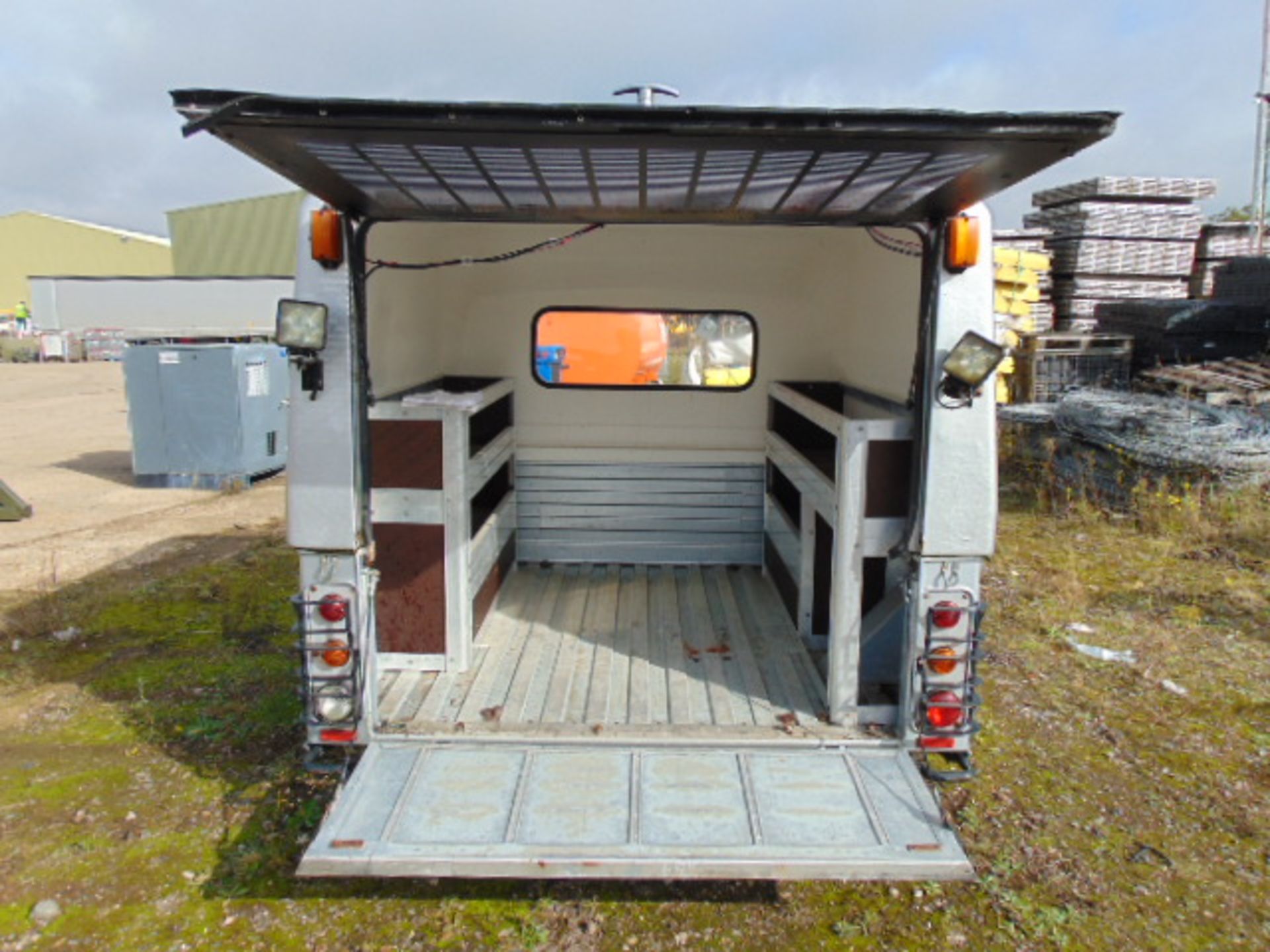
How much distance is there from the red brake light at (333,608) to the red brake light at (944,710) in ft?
6.91

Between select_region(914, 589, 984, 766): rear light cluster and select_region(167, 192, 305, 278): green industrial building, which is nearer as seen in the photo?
select_region(914, 589, 984, 766): rear light cluster

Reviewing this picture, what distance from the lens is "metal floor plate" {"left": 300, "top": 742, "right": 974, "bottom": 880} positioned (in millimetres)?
2580

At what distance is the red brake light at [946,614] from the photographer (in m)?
3.01

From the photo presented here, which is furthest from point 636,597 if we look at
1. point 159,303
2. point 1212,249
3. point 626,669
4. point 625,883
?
point 159,303

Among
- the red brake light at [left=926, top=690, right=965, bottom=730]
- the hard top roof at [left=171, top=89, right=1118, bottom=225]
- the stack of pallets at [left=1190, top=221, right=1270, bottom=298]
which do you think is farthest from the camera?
the stack of pallets at [left=1190, top=221, right=1270, bottom=298]

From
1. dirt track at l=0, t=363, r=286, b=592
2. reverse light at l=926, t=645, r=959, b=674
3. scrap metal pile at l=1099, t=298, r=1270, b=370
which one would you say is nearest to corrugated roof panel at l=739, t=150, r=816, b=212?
reverse light at l=926, t=645, r=959, b=674

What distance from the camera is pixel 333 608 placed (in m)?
3.08

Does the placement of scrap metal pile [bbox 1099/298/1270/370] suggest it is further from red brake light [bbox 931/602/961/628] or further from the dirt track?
the dirt track

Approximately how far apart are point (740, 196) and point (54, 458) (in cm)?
1285

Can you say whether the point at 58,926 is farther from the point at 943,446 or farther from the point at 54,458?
the point at 54,458

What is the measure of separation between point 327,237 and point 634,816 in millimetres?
2193

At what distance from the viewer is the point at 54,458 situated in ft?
40.7

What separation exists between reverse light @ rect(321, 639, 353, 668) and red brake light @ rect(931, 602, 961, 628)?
2079mm

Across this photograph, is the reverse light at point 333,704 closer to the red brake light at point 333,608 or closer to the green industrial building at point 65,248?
the red brake light at point 333,608
